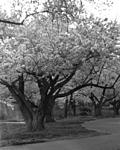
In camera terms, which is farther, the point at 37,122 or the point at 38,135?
the point at 37,122

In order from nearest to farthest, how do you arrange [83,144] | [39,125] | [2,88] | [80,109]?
[83,144], [39,125], [2,88], [80,109]

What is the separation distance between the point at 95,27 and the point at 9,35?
5.89 metres

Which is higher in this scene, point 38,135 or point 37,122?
point 37,122

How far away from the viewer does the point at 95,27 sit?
1750 cm

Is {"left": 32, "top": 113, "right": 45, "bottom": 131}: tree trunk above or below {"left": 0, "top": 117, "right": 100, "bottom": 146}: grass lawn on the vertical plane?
above

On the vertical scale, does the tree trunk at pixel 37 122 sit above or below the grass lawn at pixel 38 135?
above

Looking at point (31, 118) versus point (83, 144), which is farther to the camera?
point (31, 118)

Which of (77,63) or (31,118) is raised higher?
(77,63)

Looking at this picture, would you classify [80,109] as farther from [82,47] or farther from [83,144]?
[83,144]

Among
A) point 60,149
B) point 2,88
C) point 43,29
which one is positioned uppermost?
point 43,29

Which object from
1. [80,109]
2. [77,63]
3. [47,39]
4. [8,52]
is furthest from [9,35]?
[80,109]

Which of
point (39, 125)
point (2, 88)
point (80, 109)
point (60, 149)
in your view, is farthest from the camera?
point (80, 109)

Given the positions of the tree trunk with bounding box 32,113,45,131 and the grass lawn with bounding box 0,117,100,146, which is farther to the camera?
the tree trunk with bounding box 32,113,45,131

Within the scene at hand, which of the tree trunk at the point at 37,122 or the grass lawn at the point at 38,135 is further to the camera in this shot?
the tree trunk at the point at 37,122
